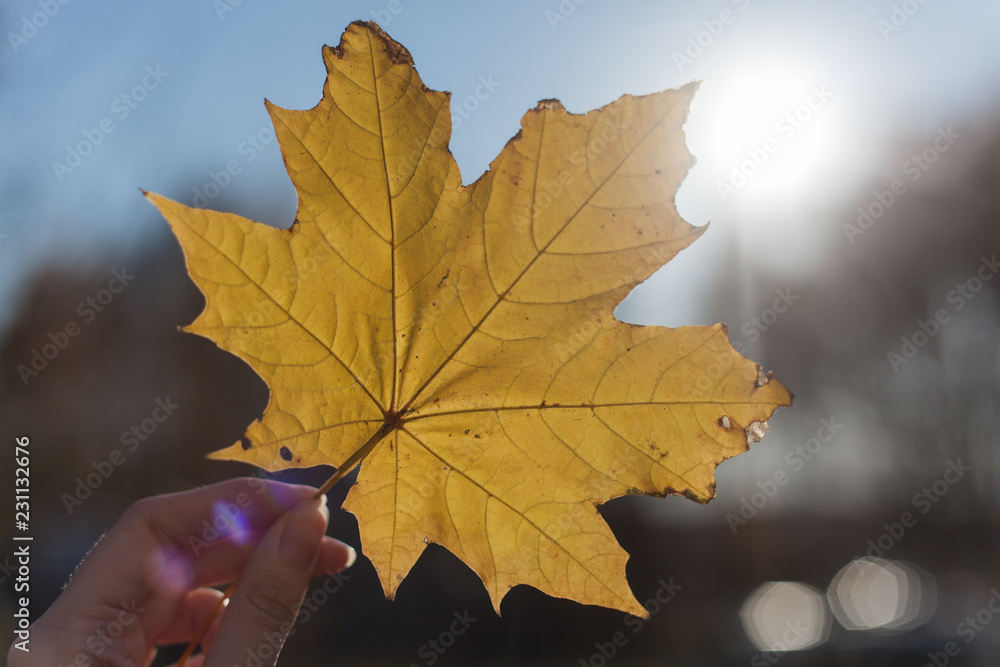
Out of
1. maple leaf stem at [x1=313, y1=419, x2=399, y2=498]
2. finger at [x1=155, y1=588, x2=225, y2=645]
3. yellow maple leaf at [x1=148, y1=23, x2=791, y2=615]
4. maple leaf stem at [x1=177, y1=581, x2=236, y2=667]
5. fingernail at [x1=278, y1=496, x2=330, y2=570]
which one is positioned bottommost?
finger at [x1=155, y1=588, x2=225, y2=645]

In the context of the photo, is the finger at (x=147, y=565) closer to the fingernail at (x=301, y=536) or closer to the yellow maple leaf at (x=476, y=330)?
the fingernail at (x=301, y=536)

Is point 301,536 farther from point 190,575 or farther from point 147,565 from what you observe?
point 190,575

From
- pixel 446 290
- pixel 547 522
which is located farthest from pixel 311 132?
pixel 547 522

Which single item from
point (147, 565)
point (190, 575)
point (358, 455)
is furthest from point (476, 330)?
point (190, 575)

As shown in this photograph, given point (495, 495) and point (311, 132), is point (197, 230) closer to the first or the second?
point (311, 132)

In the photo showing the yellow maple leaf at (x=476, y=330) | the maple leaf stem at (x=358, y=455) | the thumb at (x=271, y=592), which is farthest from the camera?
the thumb at (x=271, y=592)

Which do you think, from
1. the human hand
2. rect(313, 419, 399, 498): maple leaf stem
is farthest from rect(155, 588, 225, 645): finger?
rect(313, 419, 399, 498): maple leaf stem

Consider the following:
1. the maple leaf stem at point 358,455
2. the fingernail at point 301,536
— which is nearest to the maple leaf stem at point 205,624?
the fingernail at point 301,536

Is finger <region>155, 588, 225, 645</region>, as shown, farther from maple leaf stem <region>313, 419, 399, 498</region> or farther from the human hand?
maple leaf stem <region>313, 419, 399, 498</region>
